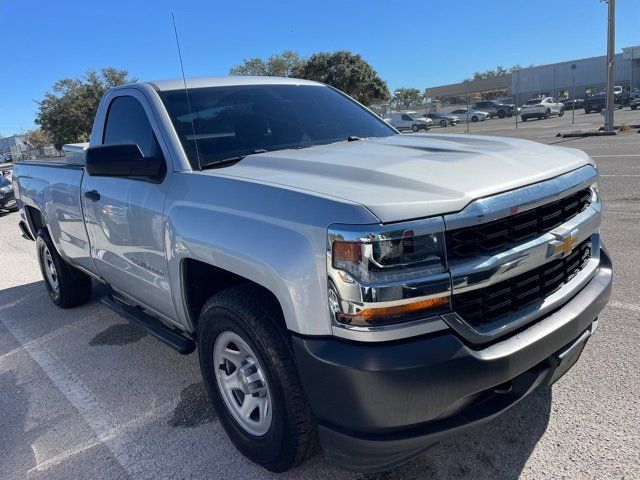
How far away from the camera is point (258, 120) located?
3338 millimetres

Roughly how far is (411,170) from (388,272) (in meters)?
0.64

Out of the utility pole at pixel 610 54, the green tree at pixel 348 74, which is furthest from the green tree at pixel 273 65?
the utility pole at pixel 610 54

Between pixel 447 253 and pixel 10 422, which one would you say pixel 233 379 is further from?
pixel 10 422

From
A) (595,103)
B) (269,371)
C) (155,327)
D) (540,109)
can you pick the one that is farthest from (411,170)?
(595,103)

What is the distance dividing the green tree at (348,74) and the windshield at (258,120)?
37459 millimetres

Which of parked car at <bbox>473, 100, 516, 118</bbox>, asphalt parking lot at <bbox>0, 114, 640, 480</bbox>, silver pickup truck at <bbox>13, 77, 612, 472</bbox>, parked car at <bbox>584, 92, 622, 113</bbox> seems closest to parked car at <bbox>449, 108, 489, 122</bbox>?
parked car at <bbox>473, 100, 516, 118</bbox>

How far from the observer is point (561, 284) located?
2.38m

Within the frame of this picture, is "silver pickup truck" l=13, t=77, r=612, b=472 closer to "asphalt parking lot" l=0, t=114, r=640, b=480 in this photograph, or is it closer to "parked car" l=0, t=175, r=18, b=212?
"asphalt parking lot" l=0, t=114, r=640, b=480

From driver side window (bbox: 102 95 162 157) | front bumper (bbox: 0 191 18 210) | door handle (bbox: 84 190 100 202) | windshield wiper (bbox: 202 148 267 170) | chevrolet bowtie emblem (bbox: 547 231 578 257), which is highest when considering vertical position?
driver side window (bbox: 102 95 162 157)

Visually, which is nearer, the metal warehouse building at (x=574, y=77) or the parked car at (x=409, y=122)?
the parked car at (x=409, y=122)

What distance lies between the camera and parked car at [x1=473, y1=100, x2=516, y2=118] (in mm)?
48750

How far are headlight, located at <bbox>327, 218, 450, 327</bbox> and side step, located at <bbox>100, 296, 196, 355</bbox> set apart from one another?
5.02 feet

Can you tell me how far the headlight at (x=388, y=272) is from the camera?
1.83 m

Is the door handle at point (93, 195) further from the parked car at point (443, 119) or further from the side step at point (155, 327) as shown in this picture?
the parked car at point (443, 119)
